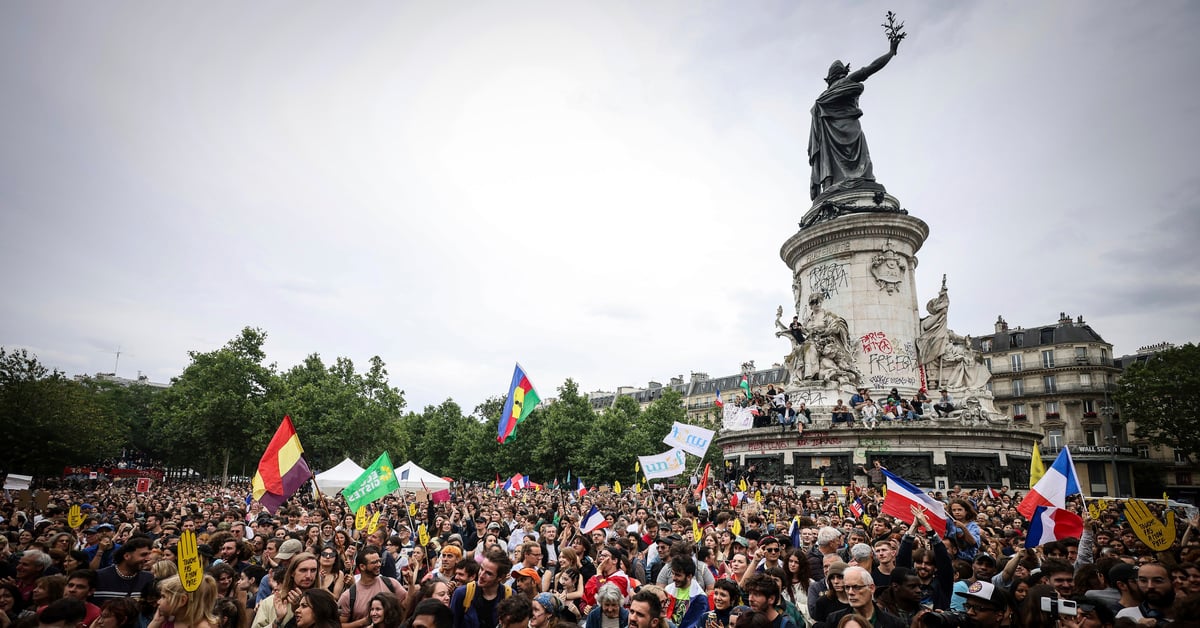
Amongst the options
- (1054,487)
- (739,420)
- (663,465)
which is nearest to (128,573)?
(1054,487)

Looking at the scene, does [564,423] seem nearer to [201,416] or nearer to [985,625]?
[201,416]

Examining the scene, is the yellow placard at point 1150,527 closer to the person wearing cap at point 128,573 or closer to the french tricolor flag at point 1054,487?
the french tricolor flag at point 1054,487

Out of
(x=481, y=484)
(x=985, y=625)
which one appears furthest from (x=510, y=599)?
(x=481, y=484)

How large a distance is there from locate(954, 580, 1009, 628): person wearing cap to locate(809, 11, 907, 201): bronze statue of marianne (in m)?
31.4

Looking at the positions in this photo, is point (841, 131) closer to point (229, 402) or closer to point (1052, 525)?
point (1052, 525)

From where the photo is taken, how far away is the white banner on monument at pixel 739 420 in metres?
30.0

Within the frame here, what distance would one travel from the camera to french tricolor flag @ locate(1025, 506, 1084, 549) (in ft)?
30.5

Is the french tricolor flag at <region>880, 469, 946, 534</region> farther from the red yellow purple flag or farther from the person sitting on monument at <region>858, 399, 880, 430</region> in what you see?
the person sitting on monument at <region>858, 399, 880, 430</region>

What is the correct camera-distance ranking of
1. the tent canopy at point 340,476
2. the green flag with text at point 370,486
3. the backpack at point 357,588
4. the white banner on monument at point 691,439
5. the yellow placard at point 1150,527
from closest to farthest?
the backpack at point 357,588 < the yellow placard at point 1150,527 < the green flag with text at point 370,486 < the white banner on monument at point 691,439 < the tent canopy at point 340,476

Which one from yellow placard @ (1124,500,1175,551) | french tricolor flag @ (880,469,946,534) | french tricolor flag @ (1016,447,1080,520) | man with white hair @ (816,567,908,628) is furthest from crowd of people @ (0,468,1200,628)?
french tricolor flag @ (1016,447,1080,520)

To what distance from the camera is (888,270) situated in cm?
3105

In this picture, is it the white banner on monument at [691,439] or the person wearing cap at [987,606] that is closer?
the person wearing cap at [987,606]

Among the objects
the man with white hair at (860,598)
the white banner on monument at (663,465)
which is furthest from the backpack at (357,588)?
the white banner on monument at (663,465)

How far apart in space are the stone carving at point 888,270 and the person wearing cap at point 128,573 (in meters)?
30.2
